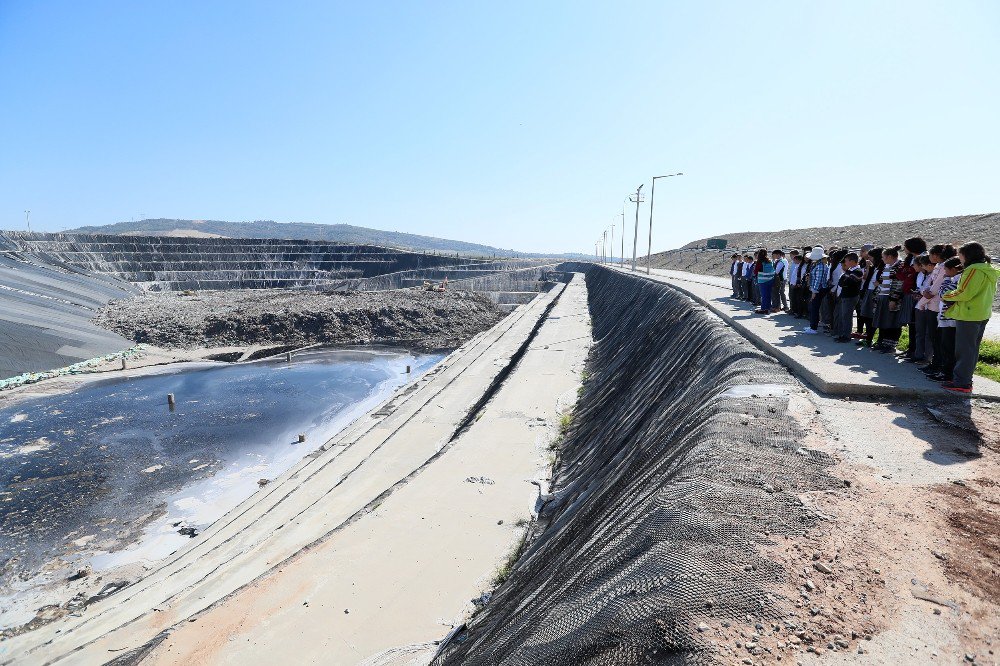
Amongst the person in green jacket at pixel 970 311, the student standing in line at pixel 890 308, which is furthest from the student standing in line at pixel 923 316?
the person in green jacket at pixel 970 311

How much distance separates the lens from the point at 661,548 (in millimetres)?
3467

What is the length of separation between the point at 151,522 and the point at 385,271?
73.0 metres

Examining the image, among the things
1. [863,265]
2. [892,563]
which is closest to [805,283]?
[863,265]

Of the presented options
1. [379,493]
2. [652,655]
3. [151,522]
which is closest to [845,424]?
[652,655]

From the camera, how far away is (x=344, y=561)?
8477 mm

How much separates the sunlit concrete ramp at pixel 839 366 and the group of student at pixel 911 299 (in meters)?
0.25

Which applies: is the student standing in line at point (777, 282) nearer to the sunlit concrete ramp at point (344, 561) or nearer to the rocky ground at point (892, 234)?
the sunlit concrete ramp at point (344, 561)

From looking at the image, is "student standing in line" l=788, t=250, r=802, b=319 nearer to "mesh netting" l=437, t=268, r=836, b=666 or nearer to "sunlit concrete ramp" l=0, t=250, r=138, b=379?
"mesh netting" l=437, t=268, r=836, b=666

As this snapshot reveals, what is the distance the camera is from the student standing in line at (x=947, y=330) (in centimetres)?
628

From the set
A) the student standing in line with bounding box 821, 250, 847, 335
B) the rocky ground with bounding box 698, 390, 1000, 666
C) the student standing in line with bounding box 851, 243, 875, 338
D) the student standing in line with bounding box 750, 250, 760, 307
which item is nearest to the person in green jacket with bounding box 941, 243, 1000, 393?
the rocky ground with bounding box 698, 390, 1000, 666

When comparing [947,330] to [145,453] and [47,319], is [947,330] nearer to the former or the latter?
[145,453]

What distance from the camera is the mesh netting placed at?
2.88m

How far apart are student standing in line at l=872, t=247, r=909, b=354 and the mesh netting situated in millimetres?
2030

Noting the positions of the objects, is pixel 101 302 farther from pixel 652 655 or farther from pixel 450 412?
pixel 652 655
